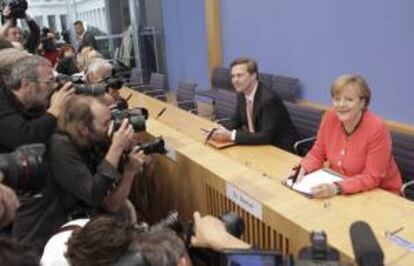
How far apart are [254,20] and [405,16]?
2.17 m

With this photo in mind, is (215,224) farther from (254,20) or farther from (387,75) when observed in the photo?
(254,20)

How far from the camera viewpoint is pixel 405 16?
344 cm

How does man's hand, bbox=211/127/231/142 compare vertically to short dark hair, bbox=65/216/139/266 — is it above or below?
below

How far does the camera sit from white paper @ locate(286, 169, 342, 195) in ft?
6.09

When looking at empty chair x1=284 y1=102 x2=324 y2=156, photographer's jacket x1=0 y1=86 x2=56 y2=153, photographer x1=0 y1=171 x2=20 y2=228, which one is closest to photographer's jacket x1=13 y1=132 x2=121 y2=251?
photographer's jacket x1=0 y1=86 x2=56 y2=153

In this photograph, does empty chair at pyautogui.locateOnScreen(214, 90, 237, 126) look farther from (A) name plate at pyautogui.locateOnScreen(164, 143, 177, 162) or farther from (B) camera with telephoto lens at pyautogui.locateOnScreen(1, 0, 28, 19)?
(B) camera with telephoto lens at pyautogui.locateOnScreen(1, 0, 28, 19)

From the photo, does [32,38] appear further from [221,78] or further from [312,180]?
[312,180]

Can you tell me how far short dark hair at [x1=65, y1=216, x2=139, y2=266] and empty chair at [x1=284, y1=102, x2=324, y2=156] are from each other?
218 centimetres

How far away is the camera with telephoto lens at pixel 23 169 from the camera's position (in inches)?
50.8

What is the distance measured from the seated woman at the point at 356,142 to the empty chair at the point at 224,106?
1651 millimetres

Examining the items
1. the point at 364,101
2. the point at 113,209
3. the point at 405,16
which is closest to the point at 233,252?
the point at 113,209

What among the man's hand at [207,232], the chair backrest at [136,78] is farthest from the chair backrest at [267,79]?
the man's hand at [207,232]

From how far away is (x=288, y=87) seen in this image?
15.3ft

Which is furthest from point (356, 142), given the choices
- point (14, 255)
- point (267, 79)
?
point (267, 79)
